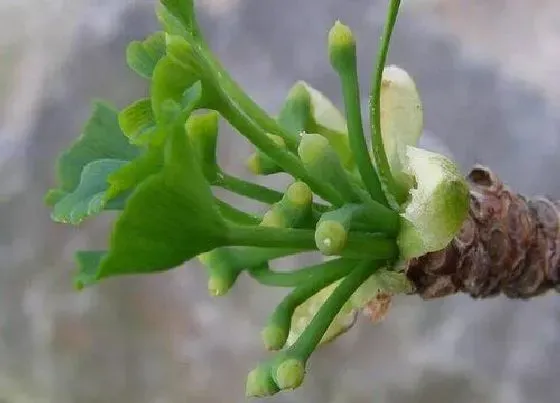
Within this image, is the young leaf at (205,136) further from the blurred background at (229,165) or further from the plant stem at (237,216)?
the blurred background at (229,165)

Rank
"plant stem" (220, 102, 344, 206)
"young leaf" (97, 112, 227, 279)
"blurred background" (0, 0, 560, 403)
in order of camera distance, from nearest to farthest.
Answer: "young leaf" (97, 112, 227, 279)
"plant stem" (220, 102, 344, 206)
"blurred background" (0, 0, 560, 403)

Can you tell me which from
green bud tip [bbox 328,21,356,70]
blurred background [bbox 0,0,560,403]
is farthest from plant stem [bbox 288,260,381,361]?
blurred background [bbox 0,0,560,403]

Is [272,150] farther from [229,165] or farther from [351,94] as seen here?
[229,165]

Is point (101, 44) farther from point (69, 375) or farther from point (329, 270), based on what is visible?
point (329, 270)

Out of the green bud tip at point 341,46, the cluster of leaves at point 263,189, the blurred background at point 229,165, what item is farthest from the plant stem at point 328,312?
the blurred background at point 229,165

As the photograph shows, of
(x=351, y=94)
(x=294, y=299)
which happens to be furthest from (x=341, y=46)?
(x=294, y=299)

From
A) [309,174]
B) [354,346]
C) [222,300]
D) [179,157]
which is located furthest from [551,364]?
[179,157]

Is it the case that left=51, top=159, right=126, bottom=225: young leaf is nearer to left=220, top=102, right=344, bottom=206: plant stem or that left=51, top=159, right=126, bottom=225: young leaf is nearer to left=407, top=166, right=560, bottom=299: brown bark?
left=220, top=102, right=344, bottom=206: plant stem
